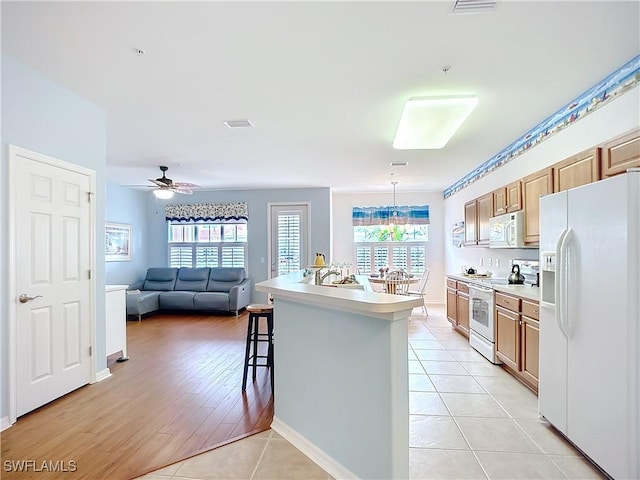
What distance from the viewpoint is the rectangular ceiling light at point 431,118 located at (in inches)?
113

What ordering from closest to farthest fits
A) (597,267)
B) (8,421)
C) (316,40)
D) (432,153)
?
(597,267) → (316,40) → (8,421) → (432,153)

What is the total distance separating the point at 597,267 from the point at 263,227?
20.5 feet

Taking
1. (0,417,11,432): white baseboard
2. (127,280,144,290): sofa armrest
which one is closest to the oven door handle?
(0,417,11,432): white baseboard

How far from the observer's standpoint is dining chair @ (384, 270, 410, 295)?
5914 mm

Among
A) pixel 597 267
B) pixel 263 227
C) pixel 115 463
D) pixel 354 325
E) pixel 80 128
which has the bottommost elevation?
pixel 115 463

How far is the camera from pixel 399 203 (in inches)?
308

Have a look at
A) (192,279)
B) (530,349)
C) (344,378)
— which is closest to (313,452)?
(344,378)

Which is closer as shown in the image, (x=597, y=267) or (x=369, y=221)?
(x=597, y=267)

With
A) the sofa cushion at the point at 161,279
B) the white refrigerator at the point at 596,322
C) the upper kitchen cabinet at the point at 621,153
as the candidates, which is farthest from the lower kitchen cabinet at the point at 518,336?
the sofa cushion at the point at 161,279

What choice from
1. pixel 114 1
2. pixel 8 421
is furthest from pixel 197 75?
pixel 8 421

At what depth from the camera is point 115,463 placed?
2002 millimetres

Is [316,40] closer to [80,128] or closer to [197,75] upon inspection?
[197,75]

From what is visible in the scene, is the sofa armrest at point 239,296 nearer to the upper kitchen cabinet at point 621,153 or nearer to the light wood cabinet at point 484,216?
the light wood cabinet at point 484,216
